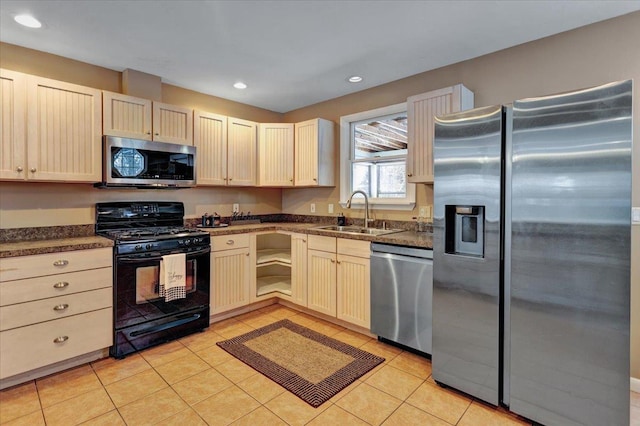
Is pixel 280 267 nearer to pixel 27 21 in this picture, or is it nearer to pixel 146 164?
pixel 146 164

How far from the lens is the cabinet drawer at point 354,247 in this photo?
9.41 feet

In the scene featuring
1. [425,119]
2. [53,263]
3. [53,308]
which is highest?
[425,119]

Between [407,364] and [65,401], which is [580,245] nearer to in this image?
[407,364]

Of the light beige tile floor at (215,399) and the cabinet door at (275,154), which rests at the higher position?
the cabinet door at (275,154)

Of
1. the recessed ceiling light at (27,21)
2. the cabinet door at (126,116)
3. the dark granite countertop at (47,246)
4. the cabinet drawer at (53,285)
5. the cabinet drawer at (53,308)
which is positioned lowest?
the cabinet drawer at (53,308)

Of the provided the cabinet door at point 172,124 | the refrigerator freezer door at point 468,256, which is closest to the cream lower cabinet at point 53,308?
the cabinet door at point 172,124

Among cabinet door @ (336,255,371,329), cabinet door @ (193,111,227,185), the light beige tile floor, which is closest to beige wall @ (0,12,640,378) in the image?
cabinet door @ (193,111,227,185)

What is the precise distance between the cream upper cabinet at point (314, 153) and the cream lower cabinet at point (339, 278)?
84 centimetres

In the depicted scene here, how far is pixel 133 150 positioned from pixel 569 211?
10.8ft

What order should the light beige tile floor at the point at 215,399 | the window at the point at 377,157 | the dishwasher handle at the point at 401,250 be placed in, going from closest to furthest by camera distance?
the light beige tile floor at the point at 215,399
the dishwasher handle at the point at 401,250
the window at the point at 377,157

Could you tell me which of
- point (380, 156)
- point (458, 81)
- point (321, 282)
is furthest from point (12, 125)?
point (458, 81)

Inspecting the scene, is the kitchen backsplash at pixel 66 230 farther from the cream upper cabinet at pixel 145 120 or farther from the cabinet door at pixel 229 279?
the cream upper cabinet at pixel 145 120

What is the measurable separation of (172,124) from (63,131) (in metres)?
0.90

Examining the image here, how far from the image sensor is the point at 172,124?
322 cm
